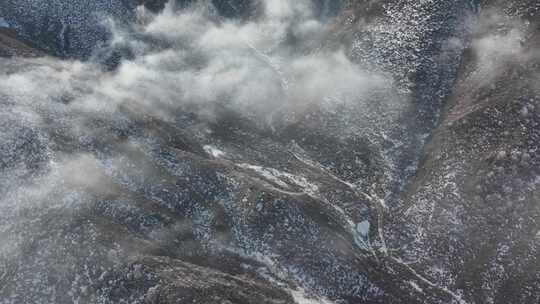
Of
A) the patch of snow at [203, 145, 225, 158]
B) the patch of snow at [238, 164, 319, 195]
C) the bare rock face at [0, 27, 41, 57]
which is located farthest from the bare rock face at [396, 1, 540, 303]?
the bare rock face at [0, 27, 41, 57]

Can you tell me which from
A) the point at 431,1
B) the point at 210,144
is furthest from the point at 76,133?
the point at 431,1

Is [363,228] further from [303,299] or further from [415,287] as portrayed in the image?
[303,299]

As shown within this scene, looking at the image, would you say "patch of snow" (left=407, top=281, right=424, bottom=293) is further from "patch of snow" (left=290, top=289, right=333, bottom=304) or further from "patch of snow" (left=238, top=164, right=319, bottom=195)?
"patch of snow" (left=238, top=164, right=319, bottom=195)

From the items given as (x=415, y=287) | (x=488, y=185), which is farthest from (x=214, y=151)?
Answer: (x=488, y=185)

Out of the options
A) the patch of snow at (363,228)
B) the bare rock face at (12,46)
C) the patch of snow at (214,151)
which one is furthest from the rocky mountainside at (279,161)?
the bare rock face at (12,46)

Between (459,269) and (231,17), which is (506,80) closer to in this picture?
(459,269)
